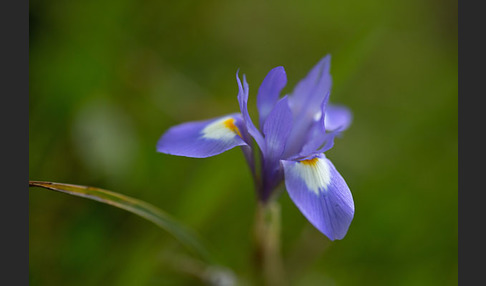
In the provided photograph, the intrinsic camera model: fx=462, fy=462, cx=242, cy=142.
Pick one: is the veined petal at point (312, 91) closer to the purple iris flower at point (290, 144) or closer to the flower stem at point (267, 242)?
the purple iris flower at point (290, 144)

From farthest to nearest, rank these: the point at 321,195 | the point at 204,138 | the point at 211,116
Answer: the point at 211,116
the point at 204,138
the point at 321,195

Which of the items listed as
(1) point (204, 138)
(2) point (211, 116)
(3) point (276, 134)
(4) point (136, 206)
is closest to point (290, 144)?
(3) point (276, 134)

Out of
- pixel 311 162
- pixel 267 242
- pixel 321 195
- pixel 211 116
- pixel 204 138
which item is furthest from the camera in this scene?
pixel 211 116

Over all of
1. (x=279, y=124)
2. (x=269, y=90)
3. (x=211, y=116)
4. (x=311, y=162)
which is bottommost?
(x=311, y=162)

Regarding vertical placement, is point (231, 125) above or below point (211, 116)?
below

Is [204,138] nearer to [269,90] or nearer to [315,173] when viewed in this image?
[269,90]

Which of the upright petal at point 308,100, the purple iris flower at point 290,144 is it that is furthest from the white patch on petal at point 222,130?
the upright petal at point 308,100

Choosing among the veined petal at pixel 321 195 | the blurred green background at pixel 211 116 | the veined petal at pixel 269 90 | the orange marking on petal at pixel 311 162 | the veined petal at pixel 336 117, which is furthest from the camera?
the blurred green background at pixel 211 116
